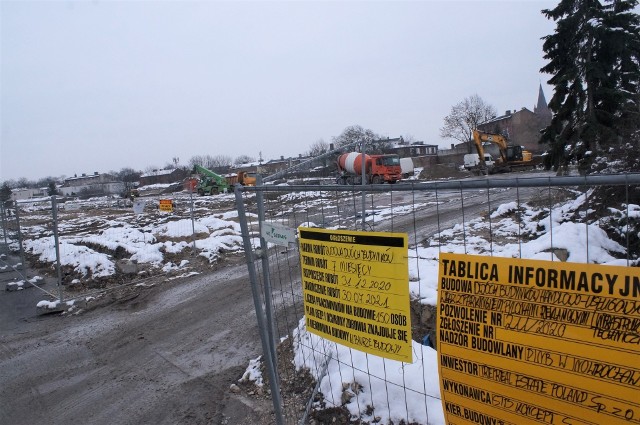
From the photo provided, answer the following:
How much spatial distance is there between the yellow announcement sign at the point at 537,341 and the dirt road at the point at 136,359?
2.95 meters

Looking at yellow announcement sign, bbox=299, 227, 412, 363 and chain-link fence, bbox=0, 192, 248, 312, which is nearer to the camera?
yellow announcement sign, bbox=299, 227, 412, 363

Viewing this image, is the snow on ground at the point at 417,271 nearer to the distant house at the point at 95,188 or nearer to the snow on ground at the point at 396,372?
the snow on ground at the point at 396,372

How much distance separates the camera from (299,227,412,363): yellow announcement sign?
A: 249 cm

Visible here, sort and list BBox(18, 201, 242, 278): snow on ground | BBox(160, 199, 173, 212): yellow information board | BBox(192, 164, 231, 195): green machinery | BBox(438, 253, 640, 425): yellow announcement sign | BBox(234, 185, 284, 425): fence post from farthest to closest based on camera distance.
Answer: BBox(192, 164, 231, 195): green machinery → BBox(160, 199, 173, 212): yellow information board → BBox(18, 201, 242, 278): snow on ground → BBox(234, 185, 284, 425): fence post → BBox(438, 253, 640, 425): yellow announcement sign

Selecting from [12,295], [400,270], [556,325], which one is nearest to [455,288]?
[400,270]

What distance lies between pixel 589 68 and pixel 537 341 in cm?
1951

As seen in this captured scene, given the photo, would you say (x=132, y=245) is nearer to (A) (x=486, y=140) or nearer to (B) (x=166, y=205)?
(B) (x=166, y=205)

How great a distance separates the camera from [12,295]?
1072cm

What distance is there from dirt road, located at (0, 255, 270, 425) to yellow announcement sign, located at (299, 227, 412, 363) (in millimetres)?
2170

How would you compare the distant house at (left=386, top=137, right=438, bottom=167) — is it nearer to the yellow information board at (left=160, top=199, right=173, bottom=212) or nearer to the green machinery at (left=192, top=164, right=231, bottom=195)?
the green machinery at (left=192, top=164, right=231, bottom=195)

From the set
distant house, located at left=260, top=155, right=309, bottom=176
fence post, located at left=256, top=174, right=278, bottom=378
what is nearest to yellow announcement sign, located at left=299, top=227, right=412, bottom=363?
fence post, located at left=256, top=174, right=278, bottom=378

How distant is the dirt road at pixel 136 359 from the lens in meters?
4.80

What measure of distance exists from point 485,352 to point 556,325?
0.40m

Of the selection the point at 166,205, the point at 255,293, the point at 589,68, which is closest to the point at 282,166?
the point at 166,205
